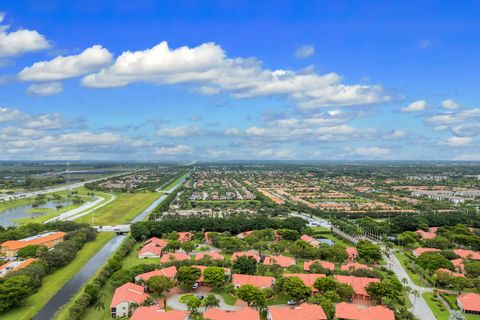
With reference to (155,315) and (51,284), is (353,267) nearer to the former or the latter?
(155,315)

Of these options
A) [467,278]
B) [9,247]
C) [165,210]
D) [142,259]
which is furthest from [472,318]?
[165,210]

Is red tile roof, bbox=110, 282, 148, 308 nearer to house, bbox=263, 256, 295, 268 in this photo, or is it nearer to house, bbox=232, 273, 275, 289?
house, bbox=232, 273, 275, 289

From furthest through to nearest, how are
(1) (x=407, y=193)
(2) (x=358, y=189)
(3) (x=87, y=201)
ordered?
(2) (x=358, y=189)
(1) (x=407, y=193)
(3) (x=87, y=201)

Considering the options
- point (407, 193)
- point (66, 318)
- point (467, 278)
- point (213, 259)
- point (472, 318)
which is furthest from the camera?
point (407, 193)

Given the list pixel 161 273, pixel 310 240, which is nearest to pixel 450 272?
pixel 310 240

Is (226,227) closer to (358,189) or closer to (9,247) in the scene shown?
(9,247)

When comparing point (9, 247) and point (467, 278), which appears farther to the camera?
point (9, 247)

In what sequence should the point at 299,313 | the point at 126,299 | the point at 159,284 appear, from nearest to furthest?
the point at 299,313 < the point at 126,299 < the point at 159,284

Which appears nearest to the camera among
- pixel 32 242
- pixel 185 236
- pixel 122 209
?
pixel 32 242
